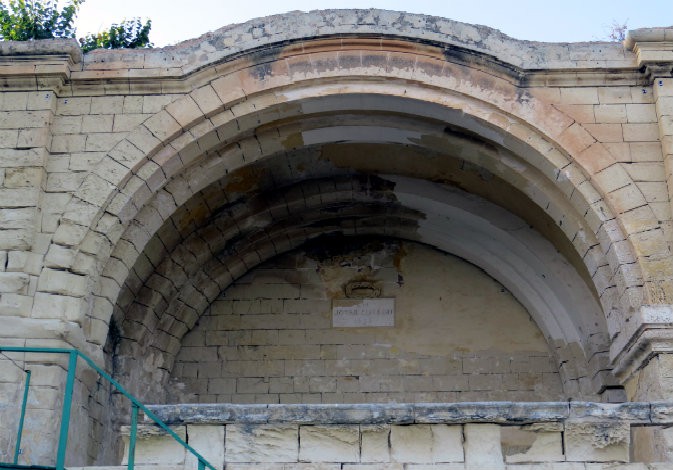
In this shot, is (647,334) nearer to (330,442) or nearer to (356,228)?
(330,442)

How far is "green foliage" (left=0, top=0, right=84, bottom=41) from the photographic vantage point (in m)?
12.3

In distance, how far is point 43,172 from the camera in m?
8.16

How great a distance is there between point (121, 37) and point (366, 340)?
18.0ft

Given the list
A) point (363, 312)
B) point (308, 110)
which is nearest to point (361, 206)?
point (363, 312)

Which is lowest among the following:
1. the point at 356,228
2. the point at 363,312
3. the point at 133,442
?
the point at 133,442

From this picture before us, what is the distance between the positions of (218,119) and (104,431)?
295 cm

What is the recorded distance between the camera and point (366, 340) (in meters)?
9.91

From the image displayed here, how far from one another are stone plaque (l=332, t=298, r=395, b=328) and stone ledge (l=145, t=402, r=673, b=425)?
3837 mm

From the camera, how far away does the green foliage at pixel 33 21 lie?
483 inches

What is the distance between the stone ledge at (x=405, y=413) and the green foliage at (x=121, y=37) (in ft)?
24.8

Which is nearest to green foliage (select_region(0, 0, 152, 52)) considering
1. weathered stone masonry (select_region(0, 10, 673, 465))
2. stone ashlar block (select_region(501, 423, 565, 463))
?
weathered stone masonry (select_region(0, 10, 673, 465))

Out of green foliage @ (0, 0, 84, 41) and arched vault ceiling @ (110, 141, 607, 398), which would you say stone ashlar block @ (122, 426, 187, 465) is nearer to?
arched vault ceiling @ (110, 141, 607, 398)

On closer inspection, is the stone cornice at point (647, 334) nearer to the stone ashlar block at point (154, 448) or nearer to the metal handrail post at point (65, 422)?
the stone ashlar block at point (154, 448)

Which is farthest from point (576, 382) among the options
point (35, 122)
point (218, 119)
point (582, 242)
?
point (35, 122)
